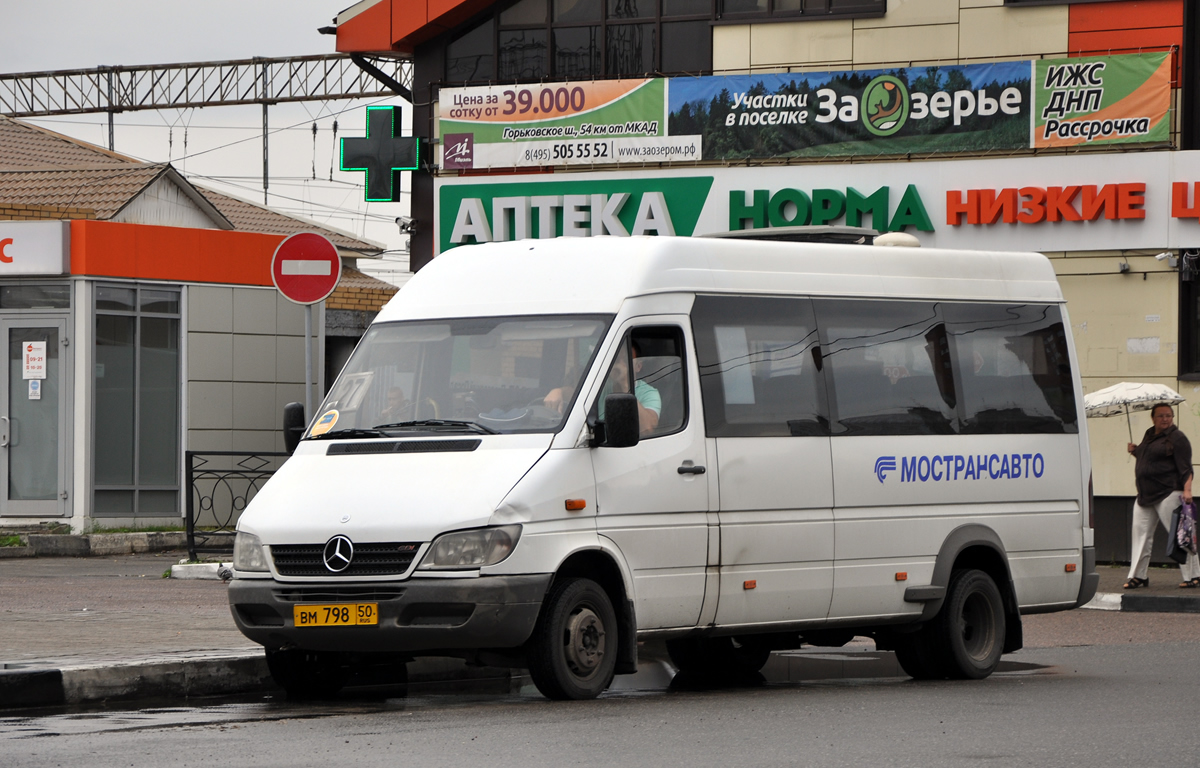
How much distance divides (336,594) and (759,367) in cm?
289

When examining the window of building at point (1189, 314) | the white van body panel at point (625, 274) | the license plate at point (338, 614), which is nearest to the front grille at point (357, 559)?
the license plate at point (338, 614)

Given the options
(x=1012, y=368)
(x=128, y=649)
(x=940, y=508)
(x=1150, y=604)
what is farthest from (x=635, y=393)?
(x=1150, y=604)

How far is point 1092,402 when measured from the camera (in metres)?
19.8

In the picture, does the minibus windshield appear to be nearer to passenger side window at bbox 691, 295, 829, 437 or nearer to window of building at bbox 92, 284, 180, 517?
passenger side window at bbox 691, 295, 829, 437

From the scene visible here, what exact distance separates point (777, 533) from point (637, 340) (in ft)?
4.72

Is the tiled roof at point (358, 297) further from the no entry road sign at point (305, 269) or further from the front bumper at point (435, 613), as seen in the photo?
the front bumper at point (435, 613)

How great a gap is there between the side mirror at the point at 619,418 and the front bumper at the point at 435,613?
0.82m

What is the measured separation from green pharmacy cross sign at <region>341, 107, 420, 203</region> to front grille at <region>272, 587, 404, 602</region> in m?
16.4

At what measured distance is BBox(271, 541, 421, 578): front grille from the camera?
30.6ft

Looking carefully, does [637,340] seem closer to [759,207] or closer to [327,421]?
[327,421]

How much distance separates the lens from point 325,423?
1039 centimetres

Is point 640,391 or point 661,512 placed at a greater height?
point 640,391

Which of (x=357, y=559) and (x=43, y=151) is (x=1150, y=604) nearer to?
(x=357, y=559)

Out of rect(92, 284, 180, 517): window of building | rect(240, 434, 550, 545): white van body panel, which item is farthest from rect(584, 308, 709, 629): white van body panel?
rect(92, 284, 180, 517): window of building
